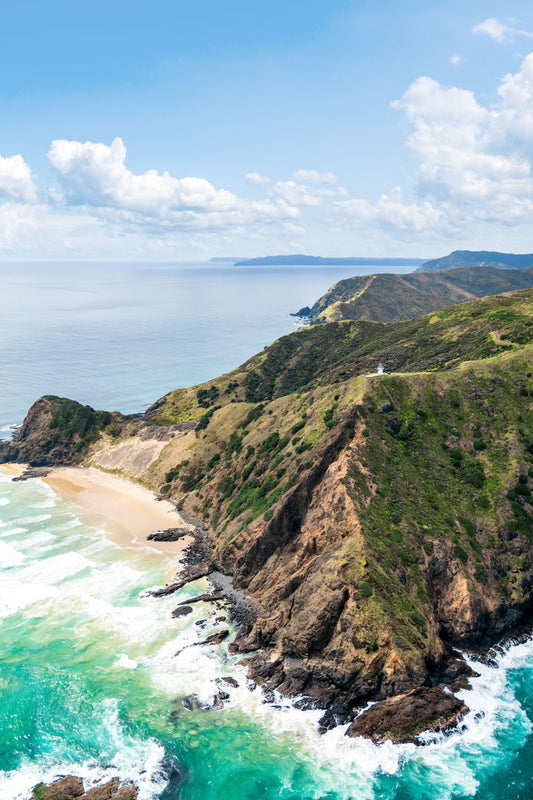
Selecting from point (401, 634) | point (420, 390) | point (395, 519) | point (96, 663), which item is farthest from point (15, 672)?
point (420, 390)

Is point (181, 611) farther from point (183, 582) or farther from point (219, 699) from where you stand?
point (219, 699)

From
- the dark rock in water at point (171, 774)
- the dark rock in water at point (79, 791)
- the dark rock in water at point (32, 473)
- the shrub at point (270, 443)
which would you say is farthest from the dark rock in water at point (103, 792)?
the dark rock in water at point (32, 473)

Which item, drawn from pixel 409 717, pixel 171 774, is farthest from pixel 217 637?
pixel 409 717

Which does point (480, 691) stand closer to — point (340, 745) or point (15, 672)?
point (340, 745)

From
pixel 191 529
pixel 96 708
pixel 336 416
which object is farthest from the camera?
pixel 191 529


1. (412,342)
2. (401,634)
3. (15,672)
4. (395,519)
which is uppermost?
(412,342)

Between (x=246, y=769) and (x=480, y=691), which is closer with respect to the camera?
(x=246, y=769)

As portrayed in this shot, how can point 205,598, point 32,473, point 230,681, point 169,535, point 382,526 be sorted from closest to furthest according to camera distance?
point 230,681, point 382,526, point 205,598, point 169,535, point 32,473
